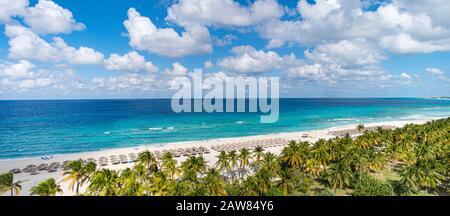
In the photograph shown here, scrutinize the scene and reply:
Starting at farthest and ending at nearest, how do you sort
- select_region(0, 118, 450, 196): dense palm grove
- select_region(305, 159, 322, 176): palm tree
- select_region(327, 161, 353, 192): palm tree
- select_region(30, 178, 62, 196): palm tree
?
select_region(305, 159, 322, 176): palm tree → select_region(327, 161, 353, 192): palm tree → select_region(0, 118, 450, 196): dense palm grove → select_region(30, 178, 62, 196): palm tree

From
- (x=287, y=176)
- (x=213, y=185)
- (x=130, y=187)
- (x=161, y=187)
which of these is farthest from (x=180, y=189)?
(x=287, y=176)

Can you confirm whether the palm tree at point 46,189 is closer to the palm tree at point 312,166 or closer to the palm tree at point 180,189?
the palm tree at point 180,189

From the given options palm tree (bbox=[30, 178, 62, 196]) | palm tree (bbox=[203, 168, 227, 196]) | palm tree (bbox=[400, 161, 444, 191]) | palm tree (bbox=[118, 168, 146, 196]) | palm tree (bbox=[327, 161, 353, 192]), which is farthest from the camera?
palm tree (bbox=[327, 161, 353, 192])

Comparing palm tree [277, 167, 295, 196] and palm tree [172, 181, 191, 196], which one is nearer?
palm tree [172, 181, 191, 196]

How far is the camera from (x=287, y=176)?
112 feet

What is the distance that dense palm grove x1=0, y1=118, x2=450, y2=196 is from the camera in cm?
2861

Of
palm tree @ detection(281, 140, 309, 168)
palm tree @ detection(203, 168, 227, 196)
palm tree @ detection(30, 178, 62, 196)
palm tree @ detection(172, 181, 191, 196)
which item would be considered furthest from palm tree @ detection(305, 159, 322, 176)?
palm tree @ detection(30, 178, 62, 196)

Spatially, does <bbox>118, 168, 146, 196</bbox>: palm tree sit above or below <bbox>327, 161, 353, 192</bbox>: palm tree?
above

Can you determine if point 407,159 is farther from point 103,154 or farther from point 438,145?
point 103,154

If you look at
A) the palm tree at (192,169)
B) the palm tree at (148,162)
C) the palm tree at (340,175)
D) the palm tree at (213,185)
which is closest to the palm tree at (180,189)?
the palm tree at (213,185)

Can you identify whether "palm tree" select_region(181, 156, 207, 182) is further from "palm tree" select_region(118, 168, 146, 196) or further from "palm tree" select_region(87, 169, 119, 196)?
"palm tree" select_region(87, 169, 119, 196)
